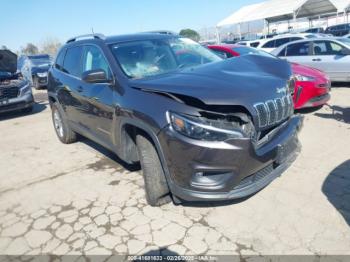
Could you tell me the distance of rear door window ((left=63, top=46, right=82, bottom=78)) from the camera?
4.92 meters

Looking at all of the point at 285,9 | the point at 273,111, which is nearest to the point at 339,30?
the point at 285,9

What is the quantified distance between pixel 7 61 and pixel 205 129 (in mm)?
9165

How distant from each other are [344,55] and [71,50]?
7135 millimetres

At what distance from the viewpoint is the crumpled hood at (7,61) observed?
969cm

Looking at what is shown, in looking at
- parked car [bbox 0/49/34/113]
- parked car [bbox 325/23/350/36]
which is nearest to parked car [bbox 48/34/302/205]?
parked car [bbox 0/49/34/113]

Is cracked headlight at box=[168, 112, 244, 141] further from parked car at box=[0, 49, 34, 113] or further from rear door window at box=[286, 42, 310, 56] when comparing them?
parked car at box=[0, 49, 34, 113]

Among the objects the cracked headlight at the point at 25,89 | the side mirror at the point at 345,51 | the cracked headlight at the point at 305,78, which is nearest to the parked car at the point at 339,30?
the side mirror at the point at 345,51

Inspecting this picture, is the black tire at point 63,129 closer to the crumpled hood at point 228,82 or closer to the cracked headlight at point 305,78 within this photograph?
the crumpled hood at point 228,82

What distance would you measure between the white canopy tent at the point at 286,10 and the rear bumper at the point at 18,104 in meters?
21.8

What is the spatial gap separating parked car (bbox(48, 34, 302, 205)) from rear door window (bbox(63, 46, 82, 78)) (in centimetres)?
51

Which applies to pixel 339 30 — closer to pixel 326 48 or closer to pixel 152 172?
pixel 326 48

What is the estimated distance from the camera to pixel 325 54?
9.00 meters

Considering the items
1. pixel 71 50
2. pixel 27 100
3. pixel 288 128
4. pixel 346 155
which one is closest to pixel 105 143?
pixel 71 50

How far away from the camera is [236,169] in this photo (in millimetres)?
2811
